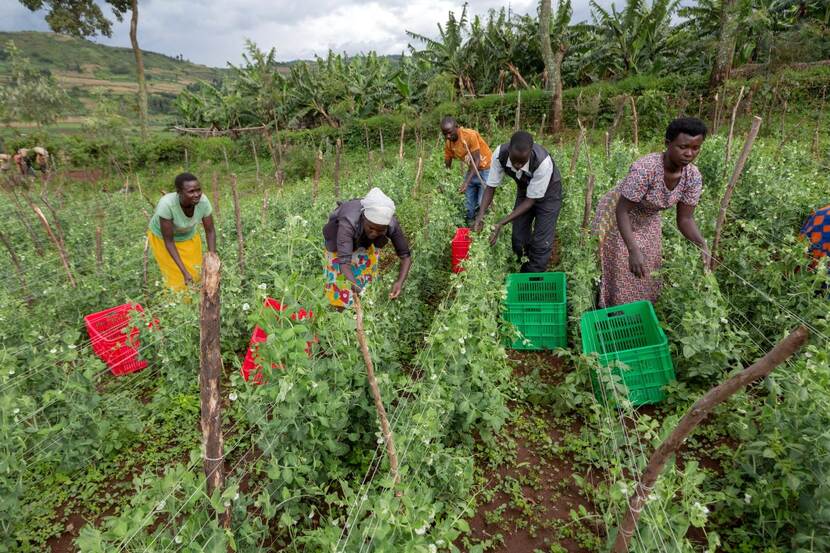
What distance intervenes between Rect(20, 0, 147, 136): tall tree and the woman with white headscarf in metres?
20.8

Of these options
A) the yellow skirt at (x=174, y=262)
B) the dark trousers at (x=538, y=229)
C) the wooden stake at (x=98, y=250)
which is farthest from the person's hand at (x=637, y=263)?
the wooden stake at (x=98, y=250)

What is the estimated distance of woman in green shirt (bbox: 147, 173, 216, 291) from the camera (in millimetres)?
3777

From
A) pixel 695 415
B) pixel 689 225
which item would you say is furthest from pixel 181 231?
pixel 689 225

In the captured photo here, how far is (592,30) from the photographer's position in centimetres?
1603

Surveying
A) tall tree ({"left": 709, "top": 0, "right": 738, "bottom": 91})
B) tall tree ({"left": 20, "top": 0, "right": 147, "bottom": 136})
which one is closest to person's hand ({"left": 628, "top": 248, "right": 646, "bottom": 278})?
tall tree ({"left": 709, "top": 0, "right": 738, "bottom": 91})

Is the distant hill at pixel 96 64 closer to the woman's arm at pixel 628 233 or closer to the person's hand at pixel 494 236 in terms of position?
the person's hand at pixel 494 236

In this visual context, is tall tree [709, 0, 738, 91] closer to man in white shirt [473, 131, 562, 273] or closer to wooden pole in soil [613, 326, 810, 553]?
man in white shirt [473, 131, 562, 273]

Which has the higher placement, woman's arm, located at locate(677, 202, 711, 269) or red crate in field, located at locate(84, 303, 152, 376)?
woman's arm, located at locate(677, 202, 711, 269)

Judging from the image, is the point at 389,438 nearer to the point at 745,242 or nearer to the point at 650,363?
the point at 650,363

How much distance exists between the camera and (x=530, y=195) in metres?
3.99

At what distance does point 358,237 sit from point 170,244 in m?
1.93

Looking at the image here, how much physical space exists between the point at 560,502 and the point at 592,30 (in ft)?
59.5

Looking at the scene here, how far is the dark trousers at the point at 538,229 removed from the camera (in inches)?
162

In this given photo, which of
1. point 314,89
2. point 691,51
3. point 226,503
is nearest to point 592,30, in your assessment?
point 691,51
